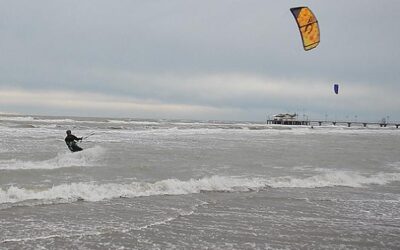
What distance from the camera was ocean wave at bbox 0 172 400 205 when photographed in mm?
8734

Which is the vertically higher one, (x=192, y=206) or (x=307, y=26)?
(x=307, y=26)

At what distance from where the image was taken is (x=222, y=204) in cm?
847

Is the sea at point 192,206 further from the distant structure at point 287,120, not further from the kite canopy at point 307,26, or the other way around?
the distant structure at point 287,120

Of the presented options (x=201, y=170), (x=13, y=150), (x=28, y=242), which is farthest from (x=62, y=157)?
(x=28, y=242)

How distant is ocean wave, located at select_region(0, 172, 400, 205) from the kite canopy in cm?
431

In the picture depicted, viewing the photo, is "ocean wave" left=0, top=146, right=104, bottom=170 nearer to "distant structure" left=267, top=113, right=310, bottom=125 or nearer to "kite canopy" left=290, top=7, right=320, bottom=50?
"kite canopy" left=290, top=7, right=320, bottom=50

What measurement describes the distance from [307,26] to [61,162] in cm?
1061

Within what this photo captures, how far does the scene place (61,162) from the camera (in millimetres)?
14930

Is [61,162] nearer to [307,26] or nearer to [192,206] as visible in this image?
[192,206]

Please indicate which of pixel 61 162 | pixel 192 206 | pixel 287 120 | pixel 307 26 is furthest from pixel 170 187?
pixel 287 120

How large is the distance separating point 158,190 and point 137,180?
1.54 metres

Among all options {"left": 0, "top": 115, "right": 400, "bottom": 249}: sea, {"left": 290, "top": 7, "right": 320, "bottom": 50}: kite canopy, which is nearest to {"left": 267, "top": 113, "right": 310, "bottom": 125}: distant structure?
{"left": 0, "top": 115, "right": 400, "bottom": 249}: sea

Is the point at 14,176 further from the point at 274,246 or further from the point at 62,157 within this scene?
the point at 274,246

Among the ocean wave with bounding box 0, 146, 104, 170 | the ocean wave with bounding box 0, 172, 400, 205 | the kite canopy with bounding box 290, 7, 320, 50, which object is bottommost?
→ the ocean wave with bounding box 0, 172, 400, 205
